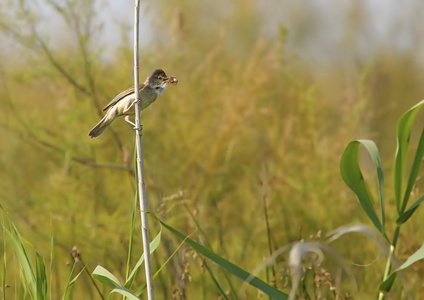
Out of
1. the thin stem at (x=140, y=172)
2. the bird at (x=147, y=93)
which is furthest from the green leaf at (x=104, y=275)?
the bird at (x=147, y=93)

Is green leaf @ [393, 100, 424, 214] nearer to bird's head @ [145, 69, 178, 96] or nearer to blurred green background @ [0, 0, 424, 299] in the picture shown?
bird's head @ [145, 69, 178, 96]

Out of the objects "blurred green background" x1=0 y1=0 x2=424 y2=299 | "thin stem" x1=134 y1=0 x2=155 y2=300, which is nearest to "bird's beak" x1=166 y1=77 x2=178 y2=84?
"thin stem" x1=134 y1=0 x2=155 y2=300

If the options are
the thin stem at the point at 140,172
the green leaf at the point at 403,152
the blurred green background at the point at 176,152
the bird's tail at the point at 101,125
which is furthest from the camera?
the blurred green background at the point at 176,152

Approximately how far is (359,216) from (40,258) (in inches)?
93.1

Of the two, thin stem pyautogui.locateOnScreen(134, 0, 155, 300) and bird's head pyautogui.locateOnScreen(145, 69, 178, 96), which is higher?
bird's head pyautogui.locateOnScreen(145, 69, 178, 96)

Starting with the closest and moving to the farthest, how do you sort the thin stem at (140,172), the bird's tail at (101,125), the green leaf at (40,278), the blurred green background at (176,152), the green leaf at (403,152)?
the thin stem at (140,172), the green leaf at (403,152), the green leaf at (40,278), the bird's tail at (101,125), the blurred green background at (176,152)

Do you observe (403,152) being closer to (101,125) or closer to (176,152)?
(101,125)

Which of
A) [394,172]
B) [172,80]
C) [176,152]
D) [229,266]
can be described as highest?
[176,152]

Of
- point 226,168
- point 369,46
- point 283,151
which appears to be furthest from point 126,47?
point 369,46

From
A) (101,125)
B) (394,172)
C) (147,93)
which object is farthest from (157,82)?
(394,172)

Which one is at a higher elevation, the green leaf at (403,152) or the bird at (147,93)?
the bird at (147,93)

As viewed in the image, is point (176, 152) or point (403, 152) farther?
point (176, 152)

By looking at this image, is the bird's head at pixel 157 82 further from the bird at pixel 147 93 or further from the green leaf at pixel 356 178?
the green leaf at pixel 356 178

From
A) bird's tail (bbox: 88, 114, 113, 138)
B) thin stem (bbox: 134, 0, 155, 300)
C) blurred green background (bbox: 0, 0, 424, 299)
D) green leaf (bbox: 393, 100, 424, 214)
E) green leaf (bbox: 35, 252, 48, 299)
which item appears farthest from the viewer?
blurred green background (bbox: 0, 0, 424, 299)
